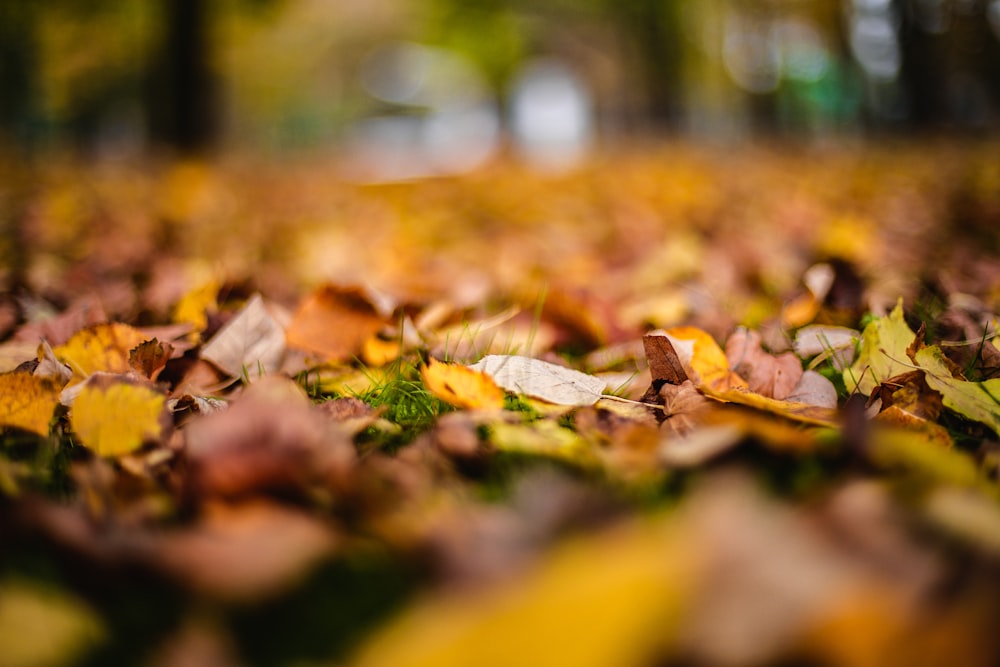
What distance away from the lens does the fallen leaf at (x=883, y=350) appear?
0.91 meters

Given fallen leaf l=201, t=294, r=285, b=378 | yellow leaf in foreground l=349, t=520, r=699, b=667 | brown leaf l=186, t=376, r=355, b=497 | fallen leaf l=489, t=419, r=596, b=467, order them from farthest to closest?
1. fallen leaf l=201, t=294, r=285, b=378
2. fallen leaf l=489, t=419, r=596, b=467
3. brown leaf l=186, t=376, r=355, b=497
4. yellow leaf in foreground l=349, t=520, r=699, b=667

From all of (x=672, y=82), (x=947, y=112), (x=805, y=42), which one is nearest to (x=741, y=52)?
(x=805, y=42)

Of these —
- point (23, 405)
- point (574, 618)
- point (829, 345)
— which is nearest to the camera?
point (574, 618)

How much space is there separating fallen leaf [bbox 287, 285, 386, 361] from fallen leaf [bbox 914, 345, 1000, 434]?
0.86 m

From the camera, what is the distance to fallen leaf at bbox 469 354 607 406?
91 cm

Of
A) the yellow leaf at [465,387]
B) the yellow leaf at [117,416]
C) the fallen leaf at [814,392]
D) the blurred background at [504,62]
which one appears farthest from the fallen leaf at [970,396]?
the blurred background at [504,62]

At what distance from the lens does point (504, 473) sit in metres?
0.72

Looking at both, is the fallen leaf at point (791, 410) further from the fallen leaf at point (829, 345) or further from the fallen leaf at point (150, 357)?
the fallen leaf at point (150, 357)

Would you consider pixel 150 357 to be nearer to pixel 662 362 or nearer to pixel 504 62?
pixel 662 362

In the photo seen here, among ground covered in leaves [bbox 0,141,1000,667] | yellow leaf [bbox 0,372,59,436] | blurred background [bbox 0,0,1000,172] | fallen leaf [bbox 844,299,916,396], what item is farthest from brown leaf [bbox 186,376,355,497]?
blurred background [bbox 0,0,1000,172]

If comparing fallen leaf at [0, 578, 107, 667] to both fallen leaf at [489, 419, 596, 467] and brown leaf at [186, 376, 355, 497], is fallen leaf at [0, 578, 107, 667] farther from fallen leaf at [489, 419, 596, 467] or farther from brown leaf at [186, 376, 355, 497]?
fallen leaf at [489, 419, 596, 467]

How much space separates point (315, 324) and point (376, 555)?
644 mm

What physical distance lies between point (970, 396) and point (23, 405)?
1.20 meters

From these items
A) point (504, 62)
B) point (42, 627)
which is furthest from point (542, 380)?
point (504, 62)
